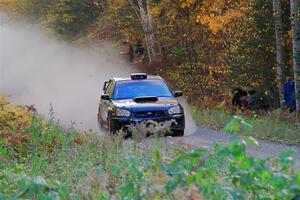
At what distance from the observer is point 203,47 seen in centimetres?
3231

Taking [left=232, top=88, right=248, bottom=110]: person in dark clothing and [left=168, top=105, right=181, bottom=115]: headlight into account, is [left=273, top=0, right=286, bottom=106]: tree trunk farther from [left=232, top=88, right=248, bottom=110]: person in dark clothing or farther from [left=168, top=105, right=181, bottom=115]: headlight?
[left=168, top=105, right=181, bottom=115]: headlight

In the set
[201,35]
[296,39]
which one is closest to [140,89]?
[296,39]

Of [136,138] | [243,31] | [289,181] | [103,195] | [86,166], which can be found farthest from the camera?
[243,31]

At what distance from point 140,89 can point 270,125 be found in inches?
151

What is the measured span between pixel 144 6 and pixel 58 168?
105ft

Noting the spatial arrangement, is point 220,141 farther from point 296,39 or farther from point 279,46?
point 279,46

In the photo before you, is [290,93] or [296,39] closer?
A: [296,39]

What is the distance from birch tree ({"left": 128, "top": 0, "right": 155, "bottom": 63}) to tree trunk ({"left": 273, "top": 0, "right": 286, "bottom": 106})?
15620 mm

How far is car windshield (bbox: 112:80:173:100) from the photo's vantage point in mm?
19359

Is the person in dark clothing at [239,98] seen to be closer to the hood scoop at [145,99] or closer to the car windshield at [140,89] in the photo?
the car windshield at [140,89]

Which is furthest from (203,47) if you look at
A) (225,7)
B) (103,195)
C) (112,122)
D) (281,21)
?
(103,195)

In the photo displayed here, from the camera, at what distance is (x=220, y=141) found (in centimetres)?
1598

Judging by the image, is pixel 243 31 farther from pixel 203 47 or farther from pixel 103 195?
pixel 103 195

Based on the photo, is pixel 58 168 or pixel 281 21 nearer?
pixel 58 168
